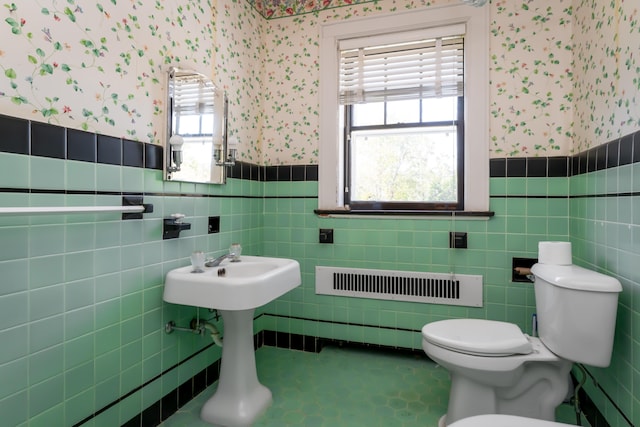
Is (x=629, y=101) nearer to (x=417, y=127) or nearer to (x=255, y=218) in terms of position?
(x=417, y=127)

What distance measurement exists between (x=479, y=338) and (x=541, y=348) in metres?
0.27

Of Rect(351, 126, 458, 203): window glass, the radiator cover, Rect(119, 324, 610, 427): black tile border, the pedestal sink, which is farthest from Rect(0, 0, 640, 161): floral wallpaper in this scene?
Rect(119, 324, 610, 427): black tile border

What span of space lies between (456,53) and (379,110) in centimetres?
59

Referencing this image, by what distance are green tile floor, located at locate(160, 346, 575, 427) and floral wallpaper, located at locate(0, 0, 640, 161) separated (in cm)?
138

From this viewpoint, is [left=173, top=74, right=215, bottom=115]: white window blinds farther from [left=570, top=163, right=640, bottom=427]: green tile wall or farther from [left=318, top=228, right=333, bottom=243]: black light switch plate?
[left=570, top=163, right=640, bottom=427]: green tile wall

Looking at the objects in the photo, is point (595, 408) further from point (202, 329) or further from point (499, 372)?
point (202, 329)

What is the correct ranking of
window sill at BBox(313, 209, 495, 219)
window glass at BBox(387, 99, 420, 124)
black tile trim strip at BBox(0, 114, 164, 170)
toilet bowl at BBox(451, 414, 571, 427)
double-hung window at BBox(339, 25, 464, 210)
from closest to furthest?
toilet bowl at BBox(451, 414, 571, 427), black tile trim strip at BBox(0, 114, 164, 170), window sill at BBox(313, 209, 495, 219), double-hung window at BBox(339, 25, 464, 210), window glass at BBox(387, 99, 420, 124)

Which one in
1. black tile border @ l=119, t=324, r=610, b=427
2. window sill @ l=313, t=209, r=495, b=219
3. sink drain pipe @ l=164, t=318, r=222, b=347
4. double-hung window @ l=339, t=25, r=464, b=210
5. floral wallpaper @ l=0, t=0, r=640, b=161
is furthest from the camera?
double-hung window @ l=339, t=25, r=464, b=210

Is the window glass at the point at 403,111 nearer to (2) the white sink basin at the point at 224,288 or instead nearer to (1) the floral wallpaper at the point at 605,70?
(1) the floral wallpaper at the point at 605,70

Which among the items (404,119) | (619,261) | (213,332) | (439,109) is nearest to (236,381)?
(213,332)

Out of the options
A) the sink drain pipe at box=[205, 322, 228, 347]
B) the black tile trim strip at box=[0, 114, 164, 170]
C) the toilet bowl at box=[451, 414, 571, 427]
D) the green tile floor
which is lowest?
the green tile floor

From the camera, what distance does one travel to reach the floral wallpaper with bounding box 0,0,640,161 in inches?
48.1

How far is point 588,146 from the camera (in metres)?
1.81

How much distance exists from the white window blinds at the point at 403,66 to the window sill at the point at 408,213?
754 millimetres
